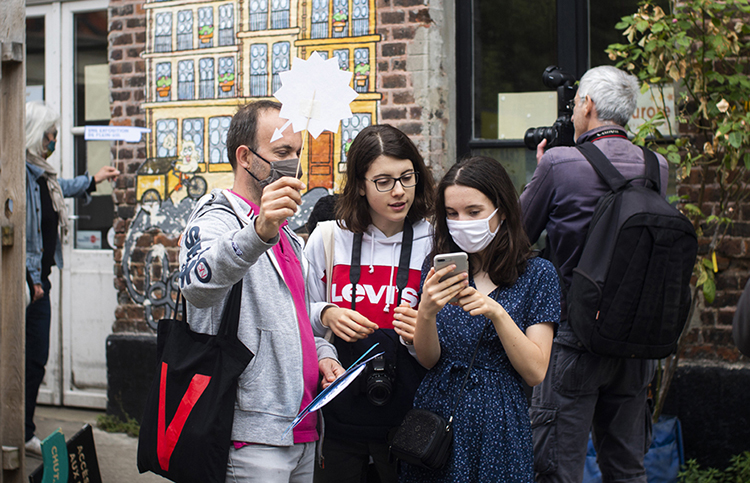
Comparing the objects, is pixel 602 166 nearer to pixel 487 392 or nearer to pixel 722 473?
pixel 487 392

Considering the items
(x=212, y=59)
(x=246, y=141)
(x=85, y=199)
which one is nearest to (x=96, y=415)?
(x=85, y=199)

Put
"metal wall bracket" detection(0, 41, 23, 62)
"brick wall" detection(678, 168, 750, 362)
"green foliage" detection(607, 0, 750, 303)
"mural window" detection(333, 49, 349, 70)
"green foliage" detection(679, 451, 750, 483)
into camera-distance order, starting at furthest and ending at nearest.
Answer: "mural window" detection(333, 49, 349, 70) < "brick wall" detection(678, 168, 750, 362) < "green foliage" detection(679, 451, 750, 483) < "green foliage" detection(607, 0, 750, 303) < "metal wall bracket" detection(0, 41, 23, 62)

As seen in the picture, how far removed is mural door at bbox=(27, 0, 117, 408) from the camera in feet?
17.6

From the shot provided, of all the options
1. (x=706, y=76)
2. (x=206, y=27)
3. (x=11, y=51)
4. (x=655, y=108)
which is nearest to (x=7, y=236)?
(x=11, y=51)

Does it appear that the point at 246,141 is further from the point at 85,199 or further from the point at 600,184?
the point at 85,199

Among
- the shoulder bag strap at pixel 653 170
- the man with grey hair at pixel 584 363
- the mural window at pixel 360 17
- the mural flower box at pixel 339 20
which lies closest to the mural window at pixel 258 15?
the mural flower box at pixel 339 20

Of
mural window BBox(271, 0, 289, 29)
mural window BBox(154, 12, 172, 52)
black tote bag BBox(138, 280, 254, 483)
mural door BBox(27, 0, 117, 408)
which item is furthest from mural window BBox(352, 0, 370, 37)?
black tote bag BBox(138, 280, 254, 483)

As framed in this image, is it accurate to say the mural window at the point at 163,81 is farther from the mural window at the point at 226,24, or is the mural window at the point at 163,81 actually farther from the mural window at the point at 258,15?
the mural window at the point at 258,15

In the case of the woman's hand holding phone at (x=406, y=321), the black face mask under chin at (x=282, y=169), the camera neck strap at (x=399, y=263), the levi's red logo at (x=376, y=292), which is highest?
the black face mask under chin at (x=282, y=169)

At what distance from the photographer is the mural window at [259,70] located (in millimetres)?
4668

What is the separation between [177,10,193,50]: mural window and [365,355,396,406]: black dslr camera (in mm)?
3464

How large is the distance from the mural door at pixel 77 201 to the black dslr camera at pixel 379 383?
3.84m

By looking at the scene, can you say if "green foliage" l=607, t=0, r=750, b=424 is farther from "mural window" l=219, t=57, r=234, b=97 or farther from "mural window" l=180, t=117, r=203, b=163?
"mural window" l=180, t=117, r=203, b=163

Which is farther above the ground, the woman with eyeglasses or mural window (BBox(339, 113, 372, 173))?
mural window (BBox(339, 113, 372, 173))
